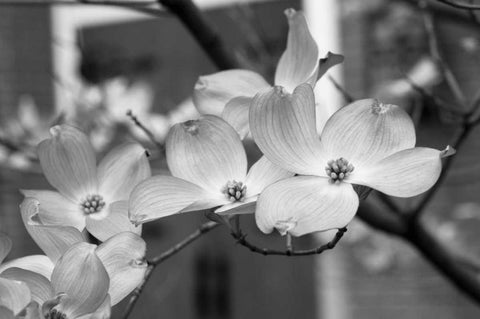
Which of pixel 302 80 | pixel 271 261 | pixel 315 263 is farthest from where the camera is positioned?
pixel 271 261

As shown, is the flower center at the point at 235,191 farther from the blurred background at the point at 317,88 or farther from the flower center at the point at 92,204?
the blurred background at the point at 317,88

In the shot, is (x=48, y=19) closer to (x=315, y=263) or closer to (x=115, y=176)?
(x=315, y=263)

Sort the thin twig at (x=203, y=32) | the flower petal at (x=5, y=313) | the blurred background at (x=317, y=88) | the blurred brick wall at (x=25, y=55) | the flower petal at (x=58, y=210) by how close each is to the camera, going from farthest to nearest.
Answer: the blurred brick wall at (x=25, y=55)
the blurred background at (x=317, y=88)
the thin twig at (x=203, y=32)
the flower petal at (x=58, y=210)
the flower petal at (x=5, y=313)

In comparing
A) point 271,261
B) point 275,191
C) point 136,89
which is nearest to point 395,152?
point 275,191

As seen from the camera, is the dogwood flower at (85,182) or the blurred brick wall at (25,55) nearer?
the dogwood flower at (85,182)

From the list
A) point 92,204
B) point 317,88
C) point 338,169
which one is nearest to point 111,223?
point 92,204

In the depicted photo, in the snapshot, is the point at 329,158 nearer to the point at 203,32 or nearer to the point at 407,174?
the point at 407,174

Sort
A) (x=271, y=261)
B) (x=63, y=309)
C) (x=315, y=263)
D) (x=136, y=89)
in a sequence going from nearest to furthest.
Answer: (x=63, y=309) → (x=136, y=89) → (x=315, y=263) → (x=271, y=261)

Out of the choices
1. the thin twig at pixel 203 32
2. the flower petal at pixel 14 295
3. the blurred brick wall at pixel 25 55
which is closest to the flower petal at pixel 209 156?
the flower petal at pixel 14 295
